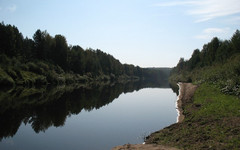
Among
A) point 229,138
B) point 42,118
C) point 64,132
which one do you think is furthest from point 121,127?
point 229,138

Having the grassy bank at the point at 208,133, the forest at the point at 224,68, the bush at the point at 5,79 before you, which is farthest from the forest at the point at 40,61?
the grassy bank at the point at 208,133

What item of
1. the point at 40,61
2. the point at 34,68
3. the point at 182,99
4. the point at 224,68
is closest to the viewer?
the point at 182,99

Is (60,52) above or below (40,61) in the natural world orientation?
above

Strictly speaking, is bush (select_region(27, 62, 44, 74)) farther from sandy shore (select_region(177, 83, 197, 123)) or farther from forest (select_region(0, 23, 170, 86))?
sandy shore (select_region(177, 83, 197, 123))

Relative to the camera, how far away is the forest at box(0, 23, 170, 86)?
2135 inches

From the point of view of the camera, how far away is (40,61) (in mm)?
→ 70312

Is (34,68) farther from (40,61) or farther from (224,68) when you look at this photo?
(224,68)

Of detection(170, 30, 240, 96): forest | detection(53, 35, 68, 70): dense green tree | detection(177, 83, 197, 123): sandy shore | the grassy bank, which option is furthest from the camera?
detection(53, 35, 68, 70): dense green tree

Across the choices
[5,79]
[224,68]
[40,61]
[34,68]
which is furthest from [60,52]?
[224,68]

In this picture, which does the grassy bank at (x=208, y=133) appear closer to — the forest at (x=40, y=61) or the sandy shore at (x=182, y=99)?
the sandy shore at (x=182, y=99)

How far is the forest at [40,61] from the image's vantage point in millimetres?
54234

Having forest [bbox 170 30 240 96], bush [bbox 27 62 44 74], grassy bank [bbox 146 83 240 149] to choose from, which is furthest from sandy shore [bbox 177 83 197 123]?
bush [bbox 27 62 44 74]

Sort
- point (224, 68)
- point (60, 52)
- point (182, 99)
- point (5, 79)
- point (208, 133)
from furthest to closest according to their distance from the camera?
point (60, 52), point (5, 79), point (224, 68), point (182, 99), point (208, 133)

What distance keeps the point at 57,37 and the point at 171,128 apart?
77090 mm
